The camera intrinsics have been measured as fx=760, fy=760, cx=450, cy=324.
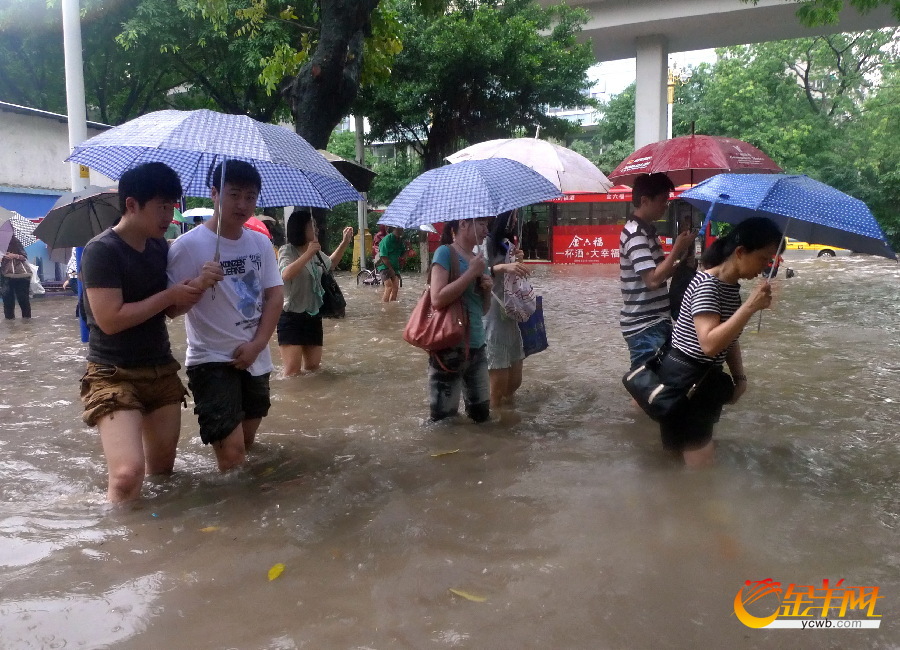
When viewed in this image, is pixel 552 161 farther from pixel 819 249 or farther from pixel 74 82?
pixel 819 249

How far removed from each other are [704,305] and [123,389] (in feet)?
9.17

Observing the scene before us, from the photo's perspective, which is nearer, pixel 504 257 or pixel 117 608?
pixel 117 608

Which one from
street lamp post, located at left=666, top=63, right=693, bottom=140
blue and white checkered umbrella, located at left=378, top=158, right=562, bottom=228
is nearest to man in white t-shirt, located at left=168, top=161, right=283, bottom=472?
blue and white checkered umbrella, located at left=378, top=158, right=562, bottom=228

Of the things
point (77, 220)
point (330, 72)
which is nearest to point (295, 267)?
point (77, 220)

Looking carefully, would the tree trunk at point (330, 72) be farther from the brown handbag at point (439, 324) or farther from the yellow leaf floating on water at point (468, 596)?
the yellow leaf floating on water at point (468, 596)

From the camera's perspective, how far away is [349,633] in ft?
9.09

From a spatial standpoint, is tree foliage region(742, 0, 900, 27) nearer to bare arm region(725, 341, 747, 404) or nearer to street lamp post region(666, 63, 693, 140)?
bare arm region(725, 341, 747, 404)

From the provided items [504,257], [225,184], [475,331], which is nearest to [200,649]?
[225,184]

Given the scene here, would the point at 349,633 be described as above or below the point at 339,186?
below

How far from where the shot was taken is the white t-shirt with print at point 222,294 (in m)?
3.81

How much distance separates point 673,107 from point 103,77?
97.0 ft

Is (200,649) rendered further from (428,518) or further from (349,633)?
(428,518)

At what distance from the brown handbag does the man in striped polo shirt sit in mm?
1133

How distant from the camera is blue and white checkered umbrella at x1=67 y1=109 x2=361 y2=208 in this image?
368 centimetres
